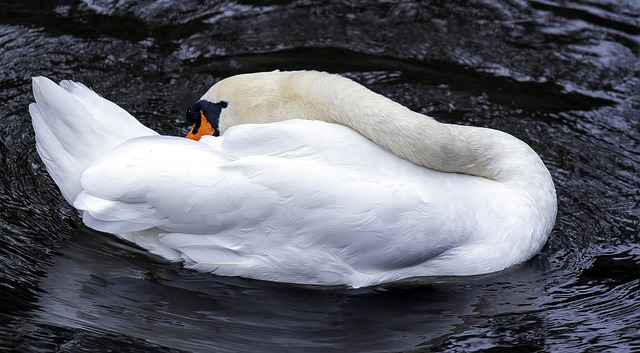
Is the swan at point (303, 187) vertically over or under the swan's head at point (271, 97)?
under

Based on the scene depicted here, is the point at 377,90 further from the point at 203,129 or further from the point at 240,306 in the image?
the point at 240,306

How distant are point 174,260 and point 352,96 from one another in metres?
1.42

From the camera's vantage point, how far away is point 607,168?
25.7 ft

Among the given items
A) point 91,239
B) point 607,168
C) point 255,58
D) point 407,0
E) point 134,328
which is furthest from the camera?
point 407,0

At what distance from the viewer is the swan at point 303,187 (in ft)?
20.6

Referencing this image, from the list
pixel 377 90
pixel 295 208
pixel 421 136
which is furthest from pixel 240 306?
pixel 377 90

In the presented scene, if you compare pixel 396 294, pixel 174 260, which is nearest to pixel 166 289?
pixel 174 260

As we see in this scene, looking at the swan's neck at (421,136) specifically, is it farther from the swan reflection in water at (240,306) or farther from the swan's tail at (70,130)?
the swan's tail at (70,130)

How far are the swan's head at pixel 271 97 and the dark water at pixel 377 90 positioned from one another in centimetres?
103

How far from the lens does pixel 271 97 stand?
22.3 feet

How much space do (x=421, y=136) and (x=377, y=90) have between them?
2.25 m

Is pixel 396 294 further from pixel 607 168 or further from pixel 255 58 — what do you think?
pixel 255 58

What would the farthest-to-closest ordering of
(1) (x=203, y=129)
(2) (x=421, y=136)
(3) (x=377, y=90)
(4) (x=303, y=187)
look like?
1. (3) (x=377, y=90)
2. (1) (x=203, y=129)
3. (2) (x=421, y=136)
4. (4) (x=303, y=187)

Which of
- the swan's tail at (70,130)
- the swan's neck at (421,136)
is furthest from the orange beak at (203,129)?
the swan's neck at (421,136)
